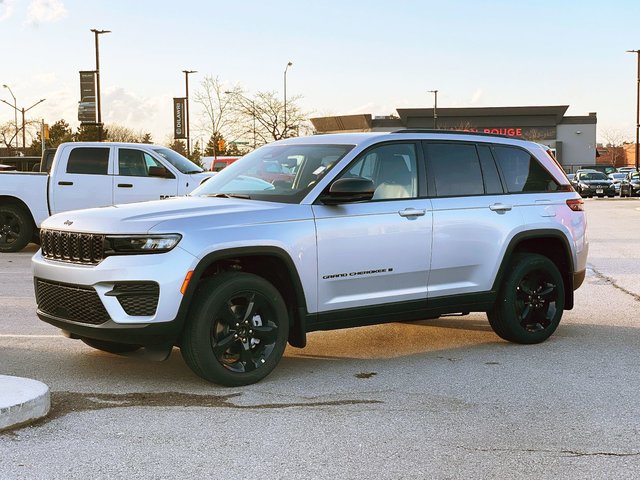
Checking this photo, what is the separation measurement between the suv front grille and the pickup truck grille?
0.20m

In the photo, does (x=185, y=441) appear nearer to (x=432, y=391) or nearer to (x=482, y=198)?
(x=432, y=391)

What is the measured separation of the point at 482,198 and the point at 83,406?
376 cm

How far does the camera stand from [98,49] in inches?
1674

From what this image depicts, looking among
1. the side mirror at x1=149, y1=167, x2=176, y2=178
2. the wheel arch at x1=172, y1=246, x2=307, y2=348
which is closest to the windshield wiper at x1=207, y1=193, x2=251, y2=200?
the wheel arch at x1=172, y1=246, x2=307, y2=348

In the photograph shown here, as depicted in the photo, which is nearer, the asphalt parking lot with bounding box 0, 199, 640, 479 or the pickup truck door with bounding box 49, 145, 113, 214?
the asphalt parking lot with bounding box 0, 199, 640, 479

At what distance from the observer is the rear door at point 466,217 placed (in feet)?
24.2

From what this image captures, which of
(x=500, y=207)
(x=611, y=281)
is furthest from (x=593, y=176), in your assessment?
(x=500, y=207)

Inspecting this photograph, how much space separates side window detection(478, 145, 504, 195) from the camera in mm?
7875

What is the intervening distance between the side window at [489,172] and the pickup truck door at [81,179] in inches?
410

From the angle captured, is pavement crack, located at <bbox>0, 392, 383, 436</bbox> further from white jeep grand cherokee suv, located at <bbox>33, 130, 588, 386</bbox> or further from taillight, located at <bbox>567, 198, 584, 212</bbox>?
taillight, located at <bbox>567, 198, 584, 212</bbox>

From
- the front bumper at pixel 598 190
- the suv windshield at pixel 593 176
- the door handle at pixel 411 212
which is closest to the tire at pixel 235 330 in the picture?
the door handle at pixel 411 212

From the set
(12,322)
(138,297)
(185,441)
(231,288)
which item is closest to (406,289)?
(231,288)

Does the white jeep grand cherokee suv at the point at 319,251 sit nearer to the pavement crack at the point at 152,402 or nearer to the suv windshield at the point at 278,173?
the suv windshield at the point at 278,173

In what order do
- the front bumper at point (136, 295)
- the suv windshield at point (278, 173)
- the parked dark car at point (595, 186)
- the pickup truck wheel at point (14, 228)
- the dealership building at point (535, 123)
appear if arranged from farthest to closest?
1. the dealership building at point (535, 123)
2. the parked dark car at point (595, 186)
3. the pickup truck wheel at point (14, 228)
4. the suv windshield at point (278, 173)
5. the front bumper at point (136, 295)
